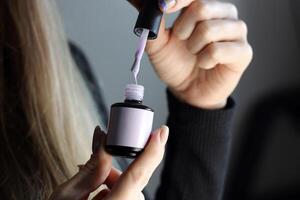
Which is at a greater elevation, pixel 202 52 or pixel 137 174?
pixel 202 52

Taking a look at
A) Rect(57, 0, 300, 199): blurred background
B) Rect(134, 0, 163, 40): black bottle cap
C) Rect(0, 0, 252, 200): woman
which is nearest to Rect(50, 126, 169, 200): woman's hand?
Rect(134, 0, 163, 40): black bottle cap

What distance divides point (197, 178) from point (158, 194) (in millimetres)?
87

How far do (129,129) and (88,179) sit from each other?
6 cm

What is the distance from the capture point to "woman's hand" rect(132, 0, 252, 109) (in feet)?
2.06

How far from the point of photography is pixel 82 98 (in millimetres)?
801

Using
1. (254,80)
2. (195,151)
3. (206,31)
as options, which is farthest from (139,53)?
(254,80)

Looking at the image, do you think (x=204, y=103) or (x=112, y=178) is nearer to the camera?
(x=112, y=178)

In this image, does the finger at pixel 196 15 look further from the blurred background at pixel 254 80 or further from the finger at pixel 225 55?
the blurred background at pixel 254 80

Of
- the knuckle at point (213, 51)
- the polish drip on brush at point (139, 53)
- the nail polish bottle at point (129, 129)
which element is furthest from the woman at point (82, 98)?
the nail polish bottle at point (129, 129)

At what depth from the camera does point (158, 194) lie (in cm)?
78

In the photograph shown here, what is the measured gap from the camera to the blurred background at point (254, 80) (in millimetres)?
1033

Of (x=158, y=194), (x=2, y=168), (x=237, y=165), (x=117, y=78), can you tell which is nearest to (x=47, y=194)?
(x=2, y=168)

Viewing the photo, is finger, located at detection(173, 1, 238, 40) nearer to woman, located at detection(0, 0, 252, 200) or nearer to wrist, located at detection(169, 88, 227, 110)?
woman, located at detection(0, 0, 252, 200)

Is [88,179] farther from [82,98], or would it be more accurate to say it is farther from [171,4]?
[82,98]
